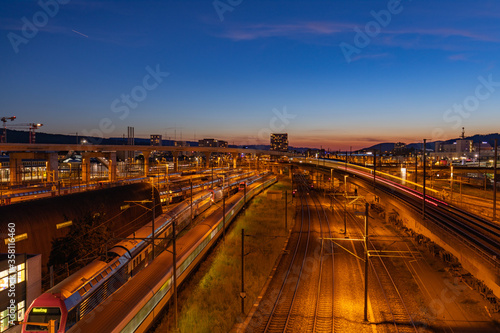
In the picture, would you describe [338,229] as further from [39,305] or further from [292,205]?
[39,305]

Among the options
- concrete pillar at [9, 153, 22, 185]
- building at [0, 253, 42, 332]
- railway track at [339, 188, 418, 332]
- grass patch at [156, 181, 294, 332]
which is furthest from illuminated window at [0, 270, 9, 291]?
concrete pillar at [9, 153, 22, 185]

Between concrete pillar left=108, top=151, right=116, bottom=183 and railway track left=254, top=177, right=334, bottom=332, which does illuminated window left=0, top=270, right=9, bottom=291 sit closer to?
railway track left=254, top=177, right=334, bottom=332

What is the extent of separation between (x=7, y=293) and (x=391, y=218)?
3224 centimetres

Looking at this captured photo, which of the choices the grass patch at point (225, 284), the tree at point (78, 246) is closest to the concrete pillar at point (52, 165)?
the grass patch at point (225, 284)

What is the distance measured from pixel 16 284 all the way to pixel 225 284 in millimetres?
9260

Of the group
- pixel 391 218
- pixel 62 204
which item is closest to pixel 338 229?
pixel 391 218

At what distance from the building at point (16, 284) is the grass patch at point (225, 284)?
5243 millimetres

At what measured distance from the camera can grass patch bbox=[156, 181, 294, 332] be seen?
1298 cm

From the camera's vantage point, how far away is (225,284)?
16.8 meters

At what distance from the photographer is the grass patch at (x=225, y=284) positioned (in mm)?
12984

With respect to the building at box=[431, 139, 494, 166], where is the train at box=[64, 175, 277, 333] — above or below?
below

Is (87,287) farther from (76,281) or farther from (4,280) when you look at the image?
(4,280)

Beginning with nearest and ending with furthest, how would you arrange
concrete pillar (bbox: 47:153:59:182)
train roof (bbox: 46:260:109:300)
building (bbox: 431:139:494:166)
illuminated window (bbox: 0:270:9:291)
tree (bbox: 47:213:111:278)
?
train roof (bbox: 46:260:109:300)
illuminated window (bbox: 0:270:9:291)
tree (bbox: 47:213:111:278)
concrete pillar (bbox: 47:153:59:182)
building (bbox: 431:139:494:166)

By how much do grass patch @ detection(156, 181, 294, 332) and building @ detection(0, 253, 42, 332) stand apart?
524 centimetres
